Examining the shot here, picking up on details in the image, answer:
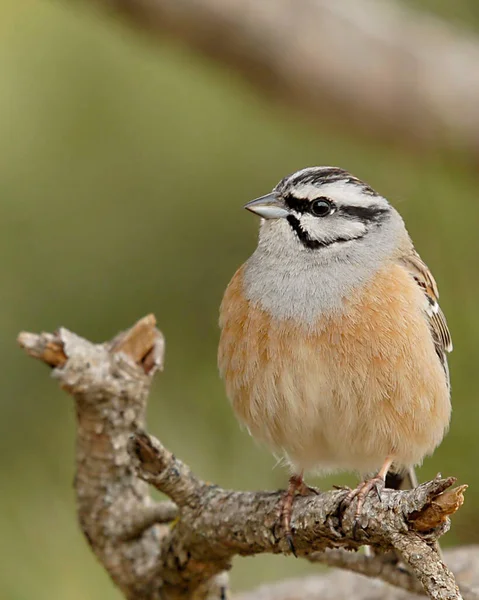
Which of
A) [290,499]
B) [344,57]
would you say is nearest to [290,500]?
[290,499]

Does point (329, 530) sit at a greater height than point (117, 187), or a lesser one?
lesser

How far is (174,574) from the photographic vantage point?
3.84m

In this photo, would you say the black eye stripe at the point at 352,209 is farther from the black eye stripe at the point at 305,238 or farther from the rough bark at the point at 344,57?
the rough bark at the point at 344,57

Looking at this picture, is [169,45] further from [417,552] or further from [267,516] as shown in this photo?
[417,552]

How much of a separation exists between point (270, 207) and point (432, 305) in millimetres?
733

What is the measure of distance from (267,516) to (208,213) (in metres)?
1.74

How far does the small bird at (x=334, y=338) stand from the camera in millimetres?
3508

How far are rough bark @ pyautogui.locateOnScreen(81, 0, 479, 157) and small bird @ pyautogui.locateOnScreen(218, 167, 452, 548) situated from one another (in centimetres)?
191

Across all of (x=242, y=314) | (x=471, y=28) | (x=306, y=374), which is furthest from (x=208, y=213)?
(x=471, y=28)

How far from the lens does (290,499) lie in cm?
351

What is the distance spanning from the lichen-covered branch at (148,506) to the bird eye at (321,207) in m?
0.76

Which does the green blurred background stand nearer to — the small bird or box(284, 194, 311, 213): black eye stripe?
the small bird

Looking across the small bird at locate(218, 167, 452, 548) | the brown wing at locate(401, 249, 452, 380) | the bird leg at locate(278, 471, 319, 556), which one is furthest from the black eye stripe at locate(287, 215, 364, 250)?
the bird leg at locate(278, 471, 319, 556)

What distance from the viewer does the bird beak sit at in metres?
3.72
